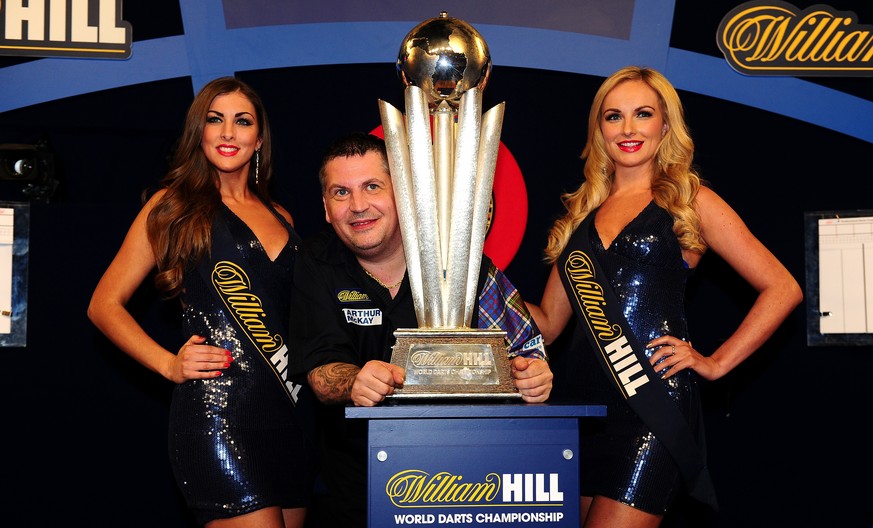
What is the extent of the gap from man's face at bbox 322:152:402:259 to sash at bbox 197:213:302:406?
0.47 m

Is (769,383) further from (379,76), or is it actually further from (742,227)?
(379,76)

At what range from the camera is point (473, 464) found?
170 cm

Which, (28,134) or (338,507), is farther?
(28,134)

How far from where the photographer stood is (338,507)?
226 cm

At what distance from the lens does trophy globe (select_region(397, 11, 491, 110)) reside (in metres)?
1.99

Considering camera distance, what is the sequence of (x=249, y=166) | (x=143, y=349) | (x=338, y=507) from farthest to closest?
1. (x=249, y=166)
2. (x=143, y=349)
3. (x=338, y=507)

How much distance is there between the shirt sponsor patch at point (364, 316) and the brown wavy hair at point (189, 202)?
1.93ft

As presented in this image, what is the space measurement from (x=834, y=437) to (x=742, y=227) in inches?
42.7

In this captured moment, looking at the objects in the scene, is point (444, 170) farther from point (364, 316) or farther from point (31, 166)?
point (31, 166)

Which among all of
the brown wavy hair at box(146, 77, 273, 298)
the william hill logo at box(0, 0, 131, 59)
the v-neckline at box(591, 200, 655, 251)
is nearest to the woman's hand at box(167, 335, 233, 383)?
the brown wavy hair at box(146, 77, 273, 298)

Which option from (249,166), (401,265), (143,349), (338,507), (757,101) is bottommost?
(338,507)

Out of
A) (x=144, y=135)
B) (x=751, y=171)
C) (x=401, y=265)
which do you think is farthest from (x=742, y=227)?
(x=144, y=135)

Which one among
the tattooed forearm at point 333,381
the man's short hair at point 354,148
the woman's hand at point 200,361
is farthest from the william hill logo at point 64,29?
the tattooed forearm at point 333,381

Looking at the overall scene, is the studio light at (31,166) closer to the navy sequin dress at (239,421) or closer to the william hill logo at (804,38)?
the navy sequin dress at (239,421)
